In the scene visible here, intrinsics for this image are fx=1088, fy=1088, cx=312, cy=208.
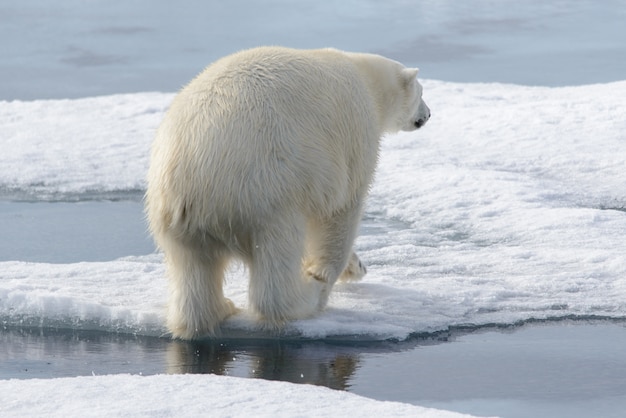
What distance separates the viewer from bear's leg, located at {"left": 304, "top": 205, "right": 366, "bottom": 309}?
413cm

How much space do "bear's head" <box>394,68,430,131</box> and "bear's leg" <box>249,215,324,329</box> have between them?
121 cm

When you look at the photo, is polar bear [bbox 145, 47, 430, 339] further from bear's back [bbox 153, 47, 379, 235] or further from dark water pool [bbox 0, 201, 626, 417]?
dark water pool [bbox 0, 201, 626, 417]

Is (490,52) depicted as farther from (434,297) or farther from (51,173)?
(434,297)

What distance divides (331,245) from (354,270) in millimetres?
304

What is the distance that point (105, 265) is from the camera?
15.7 feet

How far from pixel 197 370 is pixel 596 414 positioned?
1.26 metres

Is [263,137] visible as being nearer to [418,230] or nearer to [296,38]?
[418,230]

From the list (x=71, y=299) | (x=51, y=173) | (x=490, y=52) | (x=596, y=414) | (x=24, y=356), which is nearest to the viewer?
(x=596, y=414)

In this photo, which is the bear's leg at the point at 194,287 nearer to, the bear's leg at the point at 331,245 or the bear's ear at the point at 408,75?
the bear's leg at the point at 331,245

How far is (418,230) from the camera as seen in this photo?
5.56 meters

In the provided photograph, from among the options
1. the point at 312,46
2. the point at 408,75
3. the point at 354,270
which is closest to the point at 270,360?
the point at 354,270

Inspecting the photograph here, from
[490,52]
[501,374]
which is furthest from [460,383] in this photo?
[490,52]

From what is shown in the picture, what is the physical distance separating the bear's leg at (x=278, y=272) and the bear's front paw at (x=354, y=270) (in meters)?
0.49

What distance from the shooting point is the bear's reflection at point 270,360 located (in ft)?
11.2
